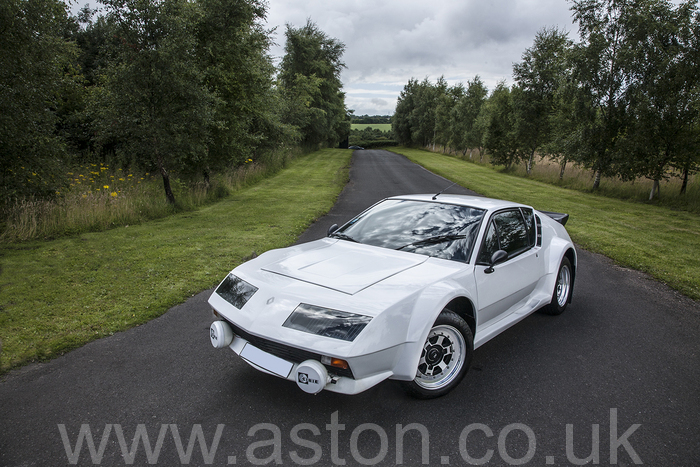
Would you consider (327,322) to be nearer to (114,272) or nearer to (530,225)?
(530,225)

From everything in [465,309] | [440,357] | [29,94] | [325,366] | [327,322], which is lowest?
[440,357]

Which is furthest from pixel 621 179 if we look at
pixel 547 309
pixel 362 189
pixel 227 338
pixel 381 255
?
pixel 227 338

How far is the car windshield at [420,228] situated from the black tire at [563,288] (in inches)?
72.5

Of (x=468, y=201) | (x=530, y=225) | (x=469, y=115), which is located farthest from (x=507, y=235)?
(x=469, y=115)

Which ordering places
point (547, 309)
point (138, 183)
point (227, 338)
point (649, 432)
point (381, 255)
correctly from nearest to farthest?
point (649, 432) < point (227, 338) < point (381, 255) < point (547, 309) < point (138, 183)

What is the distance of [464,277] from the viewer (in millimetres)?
3475

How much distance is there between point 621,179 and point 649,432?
1849cm

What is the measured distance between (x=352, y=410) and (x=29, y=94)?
30.9 feet

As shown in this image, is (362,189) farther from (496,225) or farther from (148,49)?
(496,225)

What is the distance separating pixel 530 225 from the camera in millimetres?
4812

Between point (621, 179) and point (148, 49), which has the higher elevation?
point (148, 49)

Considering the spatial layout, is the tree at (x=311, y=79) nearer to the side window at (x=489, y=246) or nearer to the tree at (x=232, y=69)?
the tree at (x=232, y=69)

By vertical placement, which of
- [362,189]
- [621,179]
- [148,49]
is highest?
[148,49]

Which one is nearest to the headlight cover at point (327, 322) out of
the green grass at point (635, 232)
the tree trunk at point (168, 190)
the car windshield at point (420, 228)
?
the car windshield at point (420, 228)
